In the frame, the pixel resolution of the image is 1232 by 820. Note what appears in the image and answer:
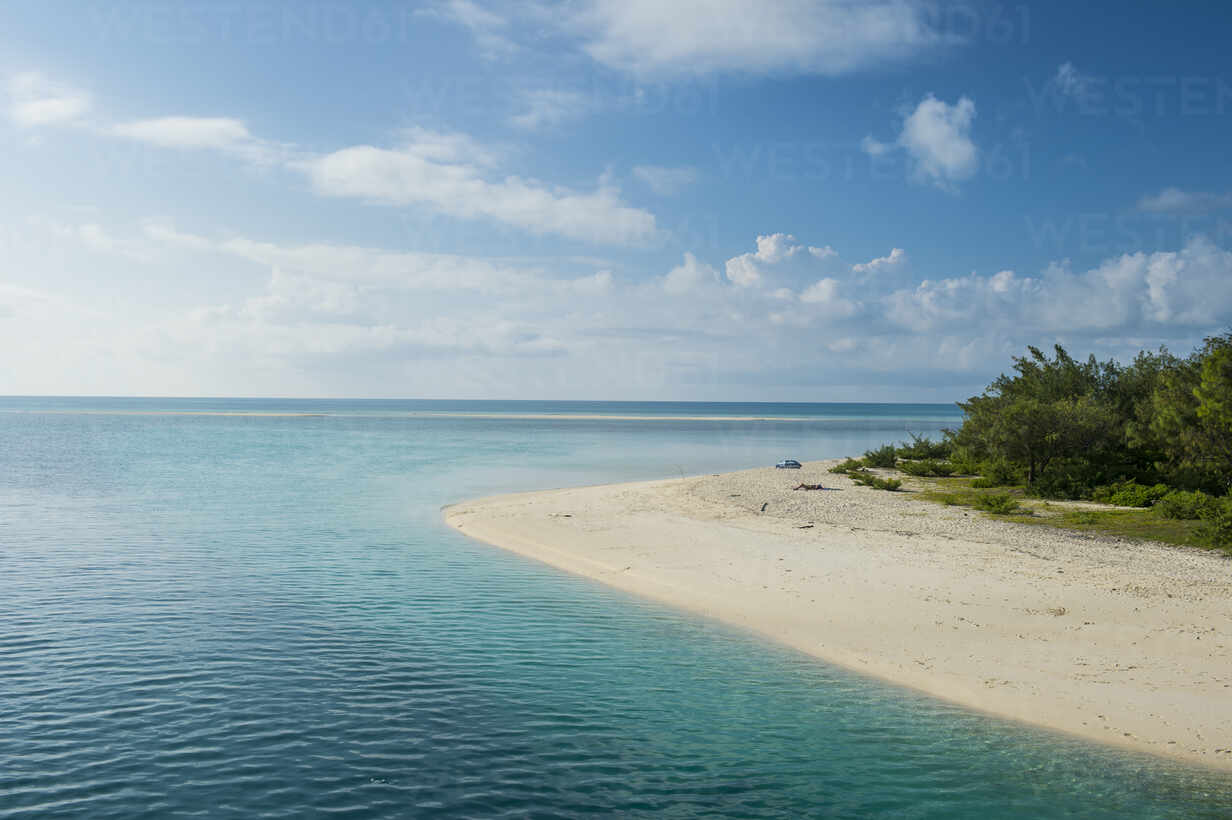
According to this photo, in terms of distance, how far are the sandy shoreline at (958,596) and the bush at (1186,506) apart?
5.32 metres

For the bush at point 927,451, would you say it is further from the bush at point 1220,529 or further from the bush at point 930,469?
the bush at point 1220,529

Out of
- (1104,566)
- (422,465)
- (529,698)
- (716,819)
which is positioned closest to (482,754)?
(529,698)

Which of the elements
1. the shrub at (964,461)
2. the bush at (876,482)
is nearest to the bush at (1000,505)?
the bush at (876,482)

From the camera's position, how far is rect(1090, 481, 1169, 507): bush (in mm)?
34656

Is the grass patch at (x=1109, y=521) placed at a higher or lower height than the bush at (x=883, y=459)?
lower

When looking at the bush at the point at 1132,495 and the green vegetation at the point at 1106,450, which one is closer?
the green vegetation at the point at 1106,450

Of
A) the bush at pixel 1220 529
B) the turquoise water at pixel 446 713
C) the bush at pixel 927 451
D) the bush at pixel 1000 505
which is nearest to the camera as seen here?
the turquoise water at pixel 446 713

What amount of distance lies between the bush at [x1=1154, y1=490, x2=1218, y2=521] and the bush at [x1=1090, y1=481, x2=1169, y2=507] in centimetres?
412

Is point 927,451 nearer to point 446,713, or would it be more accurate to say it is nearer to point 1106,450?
point 1106,450

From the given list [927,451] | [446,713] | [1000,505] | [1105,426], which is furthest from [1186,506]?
[446,713]

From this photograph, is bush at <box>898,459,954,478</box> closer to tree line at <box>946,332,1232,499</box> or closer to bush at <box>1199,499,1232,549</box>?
tree line at <box>946,332,1232,499</box>

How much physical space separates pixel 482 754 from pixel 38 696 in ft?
26.7

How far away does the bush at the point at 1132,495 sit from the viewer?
114 ft

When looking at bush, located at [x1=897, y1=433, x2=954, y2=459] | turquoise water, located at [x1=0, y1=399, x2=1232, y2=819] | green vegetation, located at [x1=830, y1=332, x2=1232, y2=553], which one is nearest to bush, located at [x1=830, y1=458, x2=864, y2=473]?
green vegetation, located at [x1=830, y1=332, x2=1232, y2=553]
